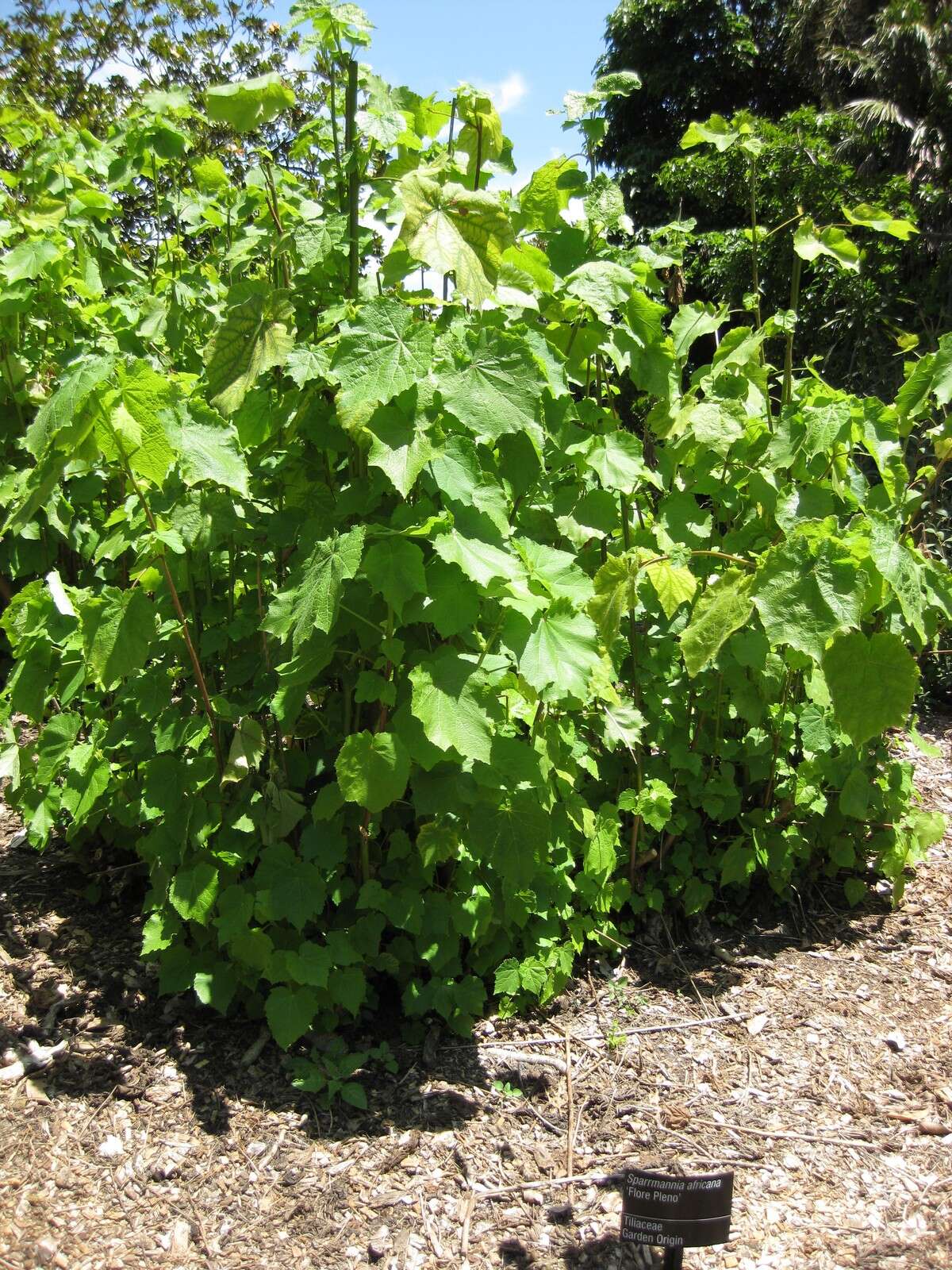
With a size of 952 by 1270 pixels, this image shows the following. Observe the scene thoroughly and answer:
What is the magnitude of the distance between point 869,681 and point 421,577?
85 cm

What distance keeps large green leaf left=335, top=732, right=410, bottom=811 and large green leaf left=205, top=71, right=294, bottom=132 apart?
1.07m

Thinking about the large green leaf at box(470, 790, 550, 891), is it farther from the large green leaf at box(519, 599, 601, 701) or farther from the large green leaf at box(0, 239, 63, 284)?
the large green leaf at box(0, 239, 63, 284)

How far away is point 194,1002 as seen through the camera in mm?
2322

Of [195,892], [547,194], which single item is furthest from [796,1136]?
[547,194]

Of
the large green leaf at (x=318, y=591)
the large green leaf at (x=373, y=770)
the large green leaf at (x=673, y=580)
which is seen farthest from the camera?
the large green leaf at (x=673, y=580)

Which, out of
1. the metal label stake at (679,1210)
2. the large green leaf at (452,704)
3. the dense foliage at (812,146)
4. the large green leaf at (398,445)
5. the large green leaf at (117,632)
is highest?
the dense foliage at (812,146)

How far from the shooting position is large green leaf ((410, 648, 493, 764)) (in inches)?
65.9

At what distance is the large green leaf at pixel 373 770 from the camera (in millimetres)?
1757

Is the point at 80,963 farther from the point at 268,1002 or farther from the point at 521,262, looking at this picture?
the point at 521,262

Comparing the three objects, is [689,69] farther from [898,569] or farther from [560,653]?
[560,653]

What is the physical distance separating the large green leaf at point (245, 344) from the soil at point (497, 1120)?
1397 millimetres

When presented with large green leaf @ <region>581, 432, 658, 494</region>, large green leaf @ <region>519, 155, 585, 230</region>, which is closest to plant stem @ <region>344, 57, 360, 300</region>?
large green leaf @ <region>519, 155, 585, 230</region>

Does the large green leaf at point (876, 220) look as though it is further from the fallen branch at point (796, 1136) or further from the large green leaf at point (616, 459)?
the fallen branch at point (796, 1136)

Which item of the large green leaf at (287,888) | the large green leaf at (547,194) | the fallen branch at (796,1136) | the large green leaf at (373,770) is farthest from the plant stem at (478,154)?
the fallen branch at (796,1136)
